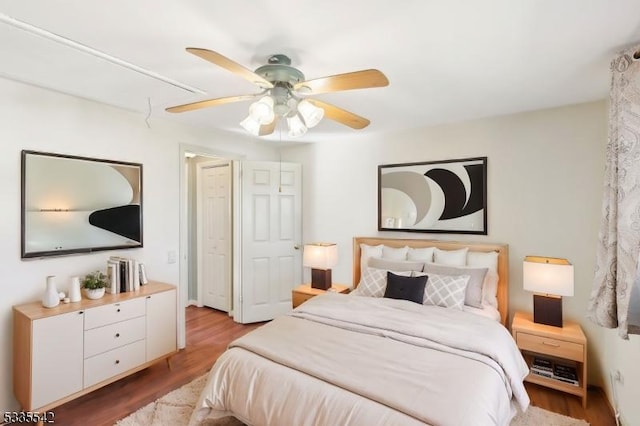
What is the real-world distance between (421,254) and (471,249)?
0.47 m

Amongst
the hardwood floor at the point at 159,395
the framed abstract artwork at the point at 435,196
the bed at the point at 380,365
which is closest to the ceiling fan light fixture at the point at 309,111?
the bed at the point at 380,365

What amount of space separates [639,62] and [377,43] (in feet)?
4.38

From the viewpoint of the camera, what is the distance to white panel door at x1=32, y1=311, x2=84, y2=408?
2059mm

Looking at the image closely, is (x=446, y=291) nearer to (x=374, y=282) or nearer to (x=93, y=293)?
(x=374, y=282)

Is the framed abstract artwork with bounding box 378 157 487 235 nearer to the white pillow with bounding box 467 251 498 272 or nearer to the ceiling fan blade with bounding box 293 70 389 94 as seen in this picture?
the white pillow with bounding box 467 251 498 272

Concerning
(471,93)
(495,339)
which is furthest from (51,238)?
(471,93)

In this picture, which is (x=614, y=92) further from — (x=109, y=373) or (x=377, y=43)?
(x=109, y=373)

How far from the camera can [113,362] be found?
2.44m

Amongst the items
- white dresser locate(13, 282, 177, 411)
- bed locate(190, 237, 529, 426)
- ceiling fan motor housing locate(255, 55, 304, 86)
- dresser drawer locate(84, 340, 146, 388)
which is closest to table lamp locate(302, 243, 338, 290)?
bed locate(190, 237, 529, 426)

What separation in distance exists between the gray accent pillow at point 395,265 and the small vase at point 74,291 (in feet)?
8.42

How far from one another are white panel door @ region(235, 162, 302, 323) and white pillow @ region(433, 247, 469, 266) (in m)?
1.92

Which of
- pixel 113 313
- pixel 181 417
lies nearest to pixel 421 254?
pixel 181 417

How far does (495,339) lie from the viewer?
6.50ft

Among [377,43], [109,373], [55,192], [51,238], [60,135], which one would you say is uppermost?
[377,43]
